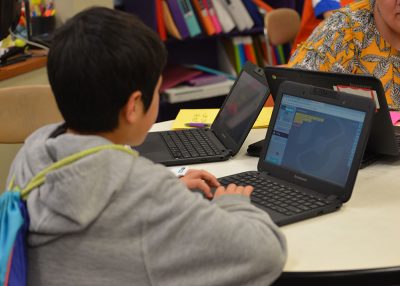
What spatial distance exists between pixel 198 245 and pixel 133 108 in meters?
0.25

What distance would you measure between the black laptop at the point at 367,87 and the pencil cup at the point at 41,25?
1878mm

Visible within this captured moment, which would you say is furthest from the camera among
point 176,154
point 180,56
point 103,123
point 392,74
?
point 180,56

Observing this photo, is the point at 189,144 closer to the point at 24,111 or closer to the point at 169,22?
the point at 24,111

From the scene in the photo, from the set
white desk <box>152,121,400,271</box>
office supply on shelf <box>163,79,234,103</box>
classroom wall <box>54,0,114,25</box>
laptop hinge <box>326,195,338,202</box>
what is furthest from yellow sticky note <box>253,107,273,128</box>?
office supply on shelf <box>163,79,234,103</box>

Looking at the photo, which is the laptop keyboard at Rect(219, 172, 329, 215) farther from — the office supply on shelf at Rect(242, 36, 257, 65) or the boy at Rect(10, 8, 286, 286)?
the office supply on shelf at Rect(242, 36, 257, 65)

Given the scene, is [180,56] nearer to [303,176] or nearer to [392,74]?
[392,74]

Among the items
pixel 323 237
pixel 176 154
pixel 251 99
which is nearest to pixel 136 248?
pixel 323 237

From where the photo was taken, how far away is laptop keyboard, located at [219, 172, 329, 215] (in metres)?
1.15

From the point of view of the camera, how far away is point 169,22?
3.57m

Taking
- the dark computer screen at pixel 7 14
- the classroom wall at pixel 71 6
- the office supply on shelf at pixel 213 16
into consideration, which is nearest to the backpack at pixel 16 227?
the dark computer screen at pixel 7 14

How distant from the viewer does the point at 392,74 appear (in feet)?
6.57

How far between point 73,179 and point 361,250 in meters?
0.51

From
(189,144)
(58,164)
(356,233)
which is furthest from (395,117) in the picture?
(58,164)

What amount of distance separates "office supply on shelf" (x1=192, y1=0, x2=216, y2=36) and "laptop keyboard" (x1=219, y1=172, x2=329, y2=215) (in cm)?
247
